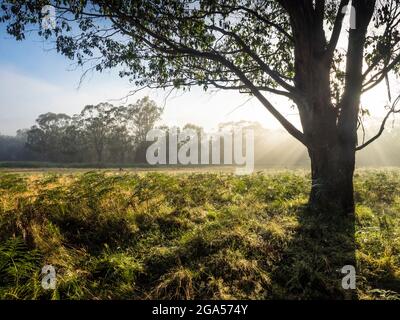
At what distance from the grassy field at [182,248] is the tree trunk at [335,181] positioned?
378mm

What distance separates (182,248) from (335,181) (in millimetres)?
4118

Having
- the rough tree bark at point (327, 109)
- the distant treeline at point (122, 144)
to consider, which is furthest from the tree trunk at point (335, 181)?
the distant treeline at point (122, 144)

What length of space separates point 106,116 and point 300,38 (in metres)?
68.9

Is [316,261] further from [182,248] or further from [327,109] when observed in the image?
[327,109]

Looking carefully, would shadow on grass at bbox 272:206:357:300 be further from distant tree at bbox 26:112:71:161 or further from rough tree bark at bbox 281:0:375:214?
distant tree at bbox 26:112:71:161

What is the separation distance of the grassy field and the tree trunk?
378mm

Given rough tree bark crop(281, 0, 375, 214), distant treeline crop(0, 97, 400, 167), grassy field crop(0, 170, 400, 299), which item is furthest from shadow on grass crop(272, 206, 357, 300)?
distant treeline crop(0, 97, 400, 167)

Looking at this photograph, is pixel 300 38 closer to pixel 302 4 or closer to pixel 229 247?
pixel 302 4

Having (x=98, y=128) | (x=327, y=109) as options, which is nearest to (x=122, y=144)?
(x=98, y=128)

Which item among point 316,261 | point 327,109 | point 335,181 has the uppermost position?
point 327,109

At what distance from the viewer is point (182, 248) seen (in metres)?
5.30

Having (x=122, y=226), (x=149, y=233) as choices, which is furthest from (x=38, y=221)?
(x=149, y=233)

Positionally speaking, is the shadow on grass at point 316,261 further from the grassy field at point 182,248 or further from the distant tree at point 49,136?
the distant tree at point 49,136
